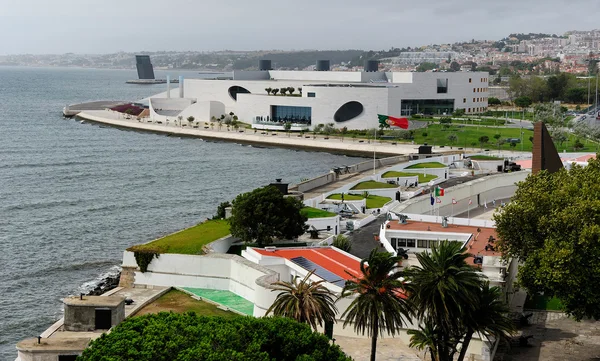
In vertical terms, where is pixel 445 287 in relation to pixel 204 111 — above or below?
above

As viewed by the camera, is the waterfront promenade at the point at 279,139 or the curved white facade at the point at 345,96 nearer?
the waterfront promenade at the point at 279,139

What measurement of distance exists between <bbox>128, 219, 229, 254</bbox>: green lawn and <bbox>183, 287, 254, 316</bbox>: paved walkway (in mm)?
2386

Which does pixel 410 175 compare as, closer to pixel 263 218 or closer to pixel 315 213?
pixel 315 213

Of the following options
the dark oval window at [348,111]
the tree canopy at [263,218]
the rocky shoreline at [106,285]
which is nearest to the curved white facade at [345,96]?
the dark oval window at [348,111]

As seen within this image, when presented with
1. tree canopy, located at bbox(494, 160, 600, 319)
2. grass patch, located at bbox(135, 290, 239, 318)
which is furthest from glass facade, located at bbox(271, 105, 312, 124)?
tree canopy, located at bbox(494, 160, 600, 319)

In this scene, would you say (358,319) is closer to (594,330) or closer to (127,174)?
(594,330)

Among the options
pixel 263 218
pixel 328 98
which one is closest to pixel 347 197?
pixel 263 218

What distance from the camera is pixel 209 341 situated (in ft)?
66.4

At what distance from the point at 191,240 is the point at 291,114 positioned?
257 ft

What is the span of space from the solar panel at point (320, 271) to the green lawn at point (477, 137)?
2106 inches

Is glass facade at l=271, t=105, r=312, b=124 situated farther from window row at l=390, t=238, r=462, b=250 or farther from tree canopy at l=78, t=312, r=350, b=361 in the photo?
tree canopy at l=78, t=312, r=350, b=361

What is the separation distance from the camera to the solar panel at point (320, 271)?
32.8 m

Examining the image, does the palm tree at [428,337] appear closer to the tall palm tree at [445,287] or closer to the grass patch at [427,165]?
the tall palm tree at [445,287]

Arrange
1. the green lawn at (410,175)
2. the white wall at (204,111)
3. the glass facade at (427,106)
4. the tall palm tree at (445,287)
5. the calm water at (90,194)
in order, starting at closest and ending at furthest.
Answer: the tall palm tree at (445,287) → the calm water at (90,194) → the green lawn at (410,175) → the glass facade at (427,106) → the white wall at (204,111)
